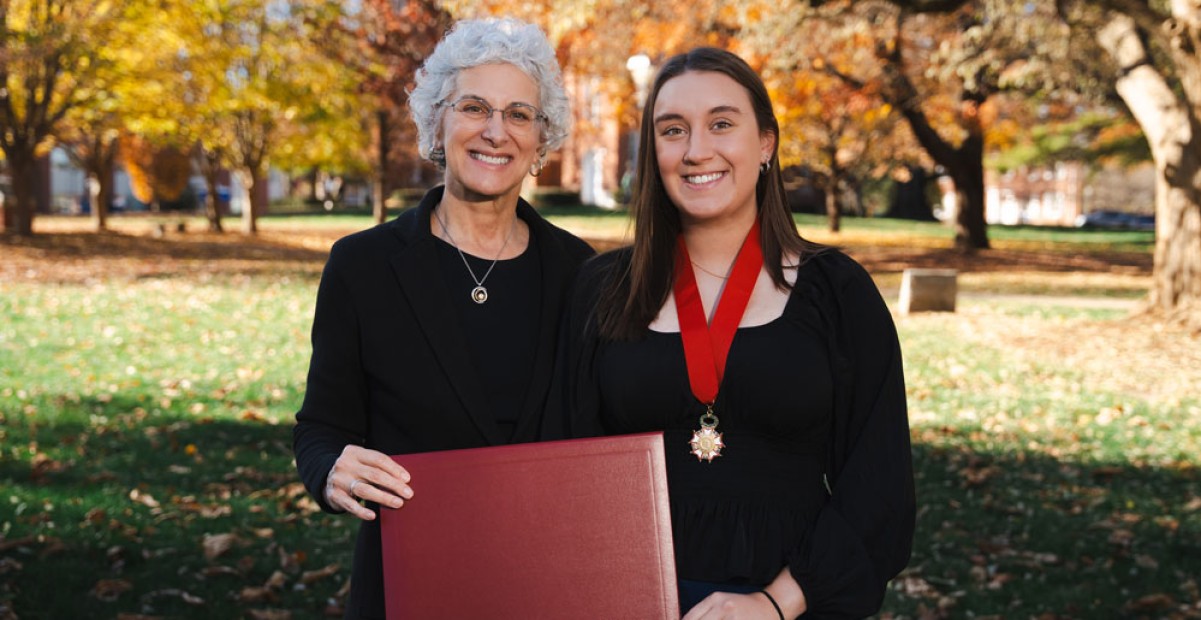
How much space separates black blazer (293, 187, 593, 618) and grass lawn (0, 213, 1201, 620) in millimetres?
2779

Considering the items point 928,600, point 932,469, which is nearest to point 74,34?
point 932,469

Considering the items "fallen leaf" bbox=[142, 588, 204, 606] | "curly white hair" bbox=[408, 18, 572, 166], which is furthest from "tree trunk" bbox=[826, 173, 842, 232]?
"curly white hair" bbox=[408, 18, 572, 166]

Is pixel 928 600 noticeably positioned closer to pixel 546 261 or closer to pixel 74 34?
pixel 546 261

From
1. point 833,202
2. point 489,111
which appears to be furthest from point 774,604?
point 833,202

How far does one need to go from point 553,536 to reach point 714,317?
581mm

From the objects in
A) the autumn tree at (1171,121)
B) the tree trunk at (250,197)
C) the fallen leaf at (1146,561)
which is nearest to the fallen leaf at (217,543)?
the fallen leaf at (1146,561)

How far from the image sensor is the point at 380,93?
100 feet

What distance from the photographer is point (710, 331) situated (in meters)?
2.40

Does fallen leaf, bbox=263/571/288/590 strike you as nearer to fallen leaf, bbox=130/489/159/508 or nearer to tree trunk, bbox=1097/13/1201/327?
fallen leaf, bbox=130/489/159/508

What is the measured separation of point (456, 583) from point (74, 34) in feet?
73.5

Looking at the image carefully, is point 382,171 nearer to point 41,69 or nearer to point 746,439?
point 41,69

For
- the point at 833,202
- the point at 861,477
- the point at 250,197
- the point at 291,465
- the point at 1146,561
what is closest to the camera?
the point at 861,477

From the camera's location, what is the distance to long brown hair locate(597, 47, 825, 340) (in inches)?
97.7

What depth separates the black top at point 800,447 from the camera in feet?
7.57
